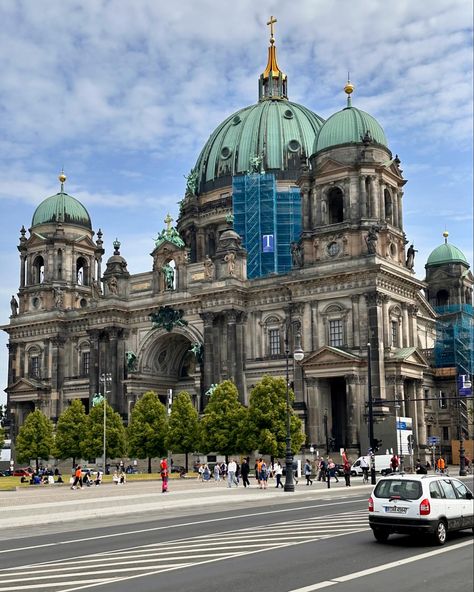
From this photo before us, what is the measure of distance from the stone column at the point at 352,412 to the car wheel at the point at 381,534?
48385mm

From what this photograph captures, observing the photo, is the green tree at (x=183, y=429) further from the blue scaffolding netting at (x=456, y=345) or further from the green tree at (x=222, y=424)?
the blue scaffolding netting at (x=456, y=345)

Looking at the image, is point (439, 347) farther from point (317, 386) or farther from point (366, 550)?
point (366, 550)

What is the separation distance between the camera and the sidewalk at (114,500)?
33812 mm

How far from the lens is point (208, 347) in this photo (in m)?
80.1

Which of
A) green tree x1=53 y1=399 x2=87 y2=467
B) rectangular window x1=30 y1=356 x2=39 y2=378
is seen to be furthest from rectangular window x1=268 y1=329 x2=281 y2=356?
rectangular window x1=30 y1=356 x2=39 y2=378

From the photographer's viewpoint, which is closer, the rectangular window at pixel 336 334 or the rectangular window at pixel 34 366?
the rectangular window at pixel 336 334

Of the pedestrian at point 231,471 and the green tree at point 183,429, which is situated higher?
the green tree at point 183,429

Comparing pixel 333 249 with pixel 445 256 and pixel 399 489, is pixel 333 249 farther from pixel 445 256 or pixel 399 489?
pixel 399 489

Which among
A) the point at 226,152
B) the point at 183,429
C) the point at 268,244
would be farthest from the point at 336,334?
the point at 226,152

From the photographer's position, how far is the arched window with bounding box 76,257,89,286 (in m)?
101

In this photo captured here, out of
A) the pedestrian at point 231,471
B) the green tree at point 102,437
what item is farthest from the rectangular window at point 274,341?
the pedestrian at point 231,471

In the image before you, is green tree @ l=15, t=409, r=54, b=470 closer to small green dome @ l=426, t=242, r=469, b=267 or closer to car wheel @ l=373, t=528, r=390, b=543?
small green dome @ l=426, t=242, r=469, b=267

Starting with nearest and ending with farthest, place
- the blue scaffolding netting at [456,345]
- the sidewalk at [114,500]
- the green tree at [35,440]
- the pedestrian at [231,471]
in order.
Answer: the sidewalk at [114,500] → the pedestrian at [231,471] → the green tree at [35,440] → the blue scaffolding netting at [456,345]

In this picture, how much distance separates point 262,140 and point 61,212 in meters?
25.5
